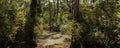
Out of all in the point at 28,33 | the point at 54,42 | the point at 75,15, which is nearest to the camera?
the point at 75,15

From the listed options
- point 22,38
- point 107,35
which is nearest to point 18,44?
point 22,38

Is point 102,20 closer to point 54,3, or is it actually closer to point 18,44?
point 18,44

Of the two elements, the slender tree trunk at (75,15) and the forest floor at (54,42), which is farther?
the forest floor at (54,42)

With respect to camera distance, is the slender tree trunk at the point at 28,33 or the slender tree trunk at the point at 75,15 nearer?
the slender tree trunk at the point at 75,15

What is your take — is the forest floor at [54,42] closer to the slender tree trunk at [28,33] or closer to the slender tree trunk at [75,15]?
the slender tree trunk at [75,15]

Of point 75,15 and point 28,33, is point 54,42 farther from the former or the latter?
point 75,15

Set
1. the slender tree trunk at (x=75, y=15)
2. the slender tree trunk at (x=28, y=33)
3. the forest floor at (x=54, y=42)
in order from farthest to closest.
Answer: the forest floor at (x=54, y=42) → the slender tree trunk at (x=28, y=33) → the slender tree trunk at (x=75, y=15)

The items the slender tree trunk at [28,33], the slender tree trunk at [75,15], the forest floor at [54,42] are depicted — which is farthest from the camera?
the forest floor at [54,42]

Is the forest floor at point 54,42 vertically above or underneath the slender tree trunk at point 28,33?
underneath

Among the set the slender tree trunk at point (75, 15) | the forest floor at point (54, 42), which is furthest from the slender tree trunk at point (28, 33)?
the slender tree trunk at point (75, 15)

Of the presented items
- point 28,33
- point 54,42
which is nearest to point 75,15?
point 28,33

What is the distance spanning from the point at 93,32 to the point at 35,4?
610 centimetres

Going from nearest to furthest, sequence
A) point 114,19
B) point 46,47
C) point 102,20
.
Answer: point 114,19, point 102,20, point 46,47

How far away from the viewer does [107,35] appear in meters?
14.5
